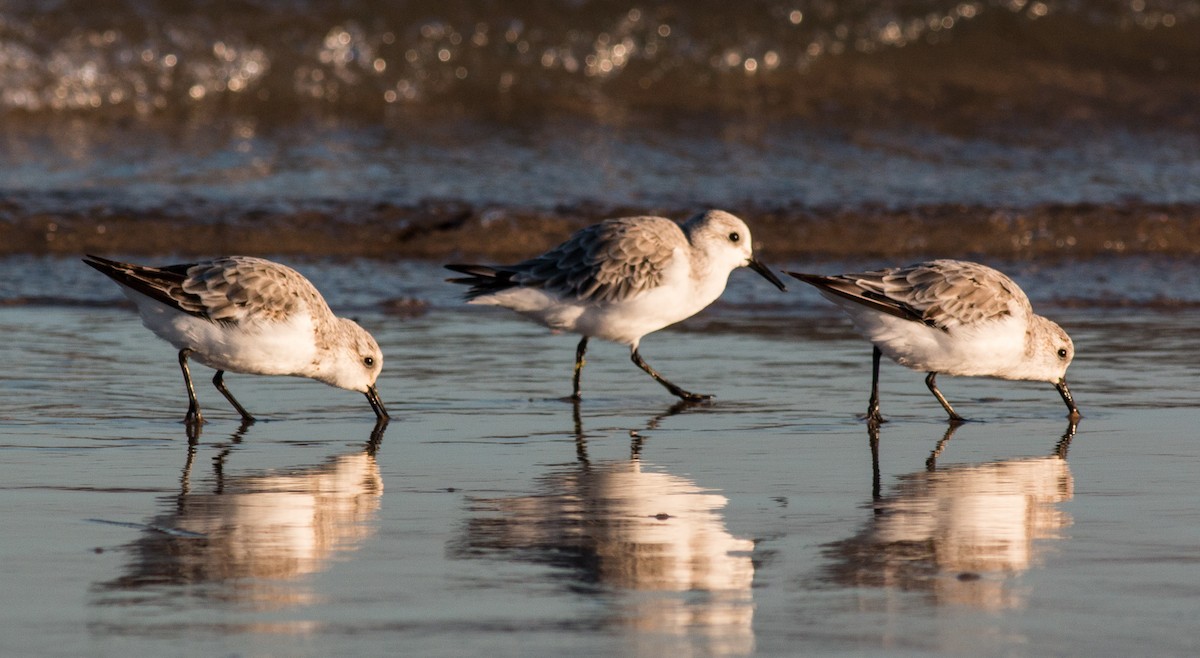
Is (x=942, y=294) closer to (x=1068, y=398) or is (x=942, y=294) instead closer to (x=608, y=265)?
(x=1068, y=398)

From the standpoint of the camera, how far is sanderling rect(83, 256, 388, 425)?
7590mm

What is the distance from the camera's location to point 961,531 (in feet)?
17.5

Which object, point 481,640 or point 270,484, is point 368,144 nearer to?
point 270,484

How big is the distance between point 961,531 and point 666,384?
10.3 ft

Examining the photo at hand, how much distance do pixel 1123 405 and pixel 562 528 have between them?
11.9ft

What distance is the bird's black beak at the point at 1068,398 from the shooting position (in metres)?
7.66

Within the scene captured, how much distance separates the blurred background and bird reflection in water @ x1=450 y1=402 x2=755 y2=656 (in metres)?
7.58

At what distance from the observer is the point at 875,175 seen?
52.6 feet

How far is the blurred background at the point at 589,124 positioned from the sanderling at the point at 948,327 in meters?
5.80

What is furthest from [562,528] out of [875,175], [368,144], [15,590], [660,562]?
[368,144]

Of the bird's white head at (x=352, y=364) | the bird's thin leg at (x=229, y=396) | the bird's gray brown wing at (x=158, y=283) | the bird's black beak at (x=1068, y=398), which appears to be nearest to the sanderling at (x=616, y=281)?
the bird's white head at (x=352, y=364)

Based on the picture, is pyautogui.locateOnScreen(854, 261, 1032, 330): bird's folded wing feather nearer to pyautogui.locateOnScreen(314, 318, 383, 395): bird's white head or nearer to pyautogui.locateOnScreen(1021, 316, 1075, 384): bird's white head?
pyautogui.locateOnScreen(1021, 316, 1075, 384): bird's white head

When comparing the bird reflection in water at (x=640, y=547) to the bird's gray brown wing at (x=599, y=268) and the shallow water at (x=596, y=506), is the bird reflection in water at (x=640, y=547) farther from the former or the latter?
the bird's gray brown wing at (x=599, y=268)

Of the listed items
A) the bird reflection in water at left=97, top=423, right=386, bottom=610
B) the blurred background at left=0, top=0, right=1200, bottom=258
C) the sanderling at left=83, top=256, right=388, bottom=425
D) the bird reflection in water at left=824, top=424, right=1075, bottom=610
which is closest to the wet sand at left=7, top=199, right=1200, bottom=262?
the blurred background at left=0, top=0, right=1200, bottom=258
